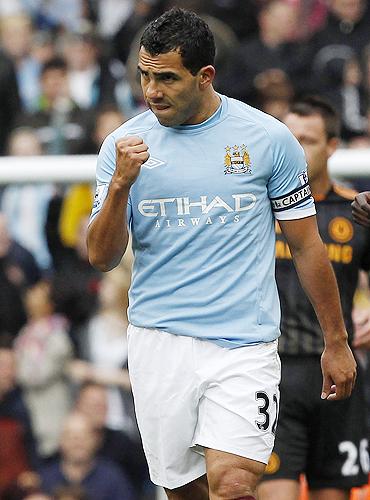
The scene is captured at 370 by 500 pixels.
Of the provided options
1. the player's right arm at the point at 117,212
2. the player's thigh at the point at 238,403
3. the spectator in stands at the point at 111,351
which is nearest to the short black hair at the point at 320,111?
the player's thigh at the point at 238,403

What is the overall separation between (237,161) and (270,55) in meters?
5.56

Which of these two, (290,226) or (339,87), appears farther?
(339,87)

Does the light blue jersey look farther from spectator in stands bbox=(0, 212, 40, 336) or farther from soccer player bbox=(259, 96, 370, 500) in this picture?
spectator in stands bbox=(0, 212, 40, 336)

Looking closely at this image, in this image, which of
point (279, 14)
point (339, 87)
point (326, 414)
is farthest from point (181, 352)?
point (279, 14)

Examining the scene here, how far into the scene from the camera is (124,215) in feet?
16.1

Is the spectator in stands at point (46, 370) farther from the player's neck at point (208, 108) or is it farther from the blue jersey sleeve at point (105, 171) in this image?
the player's neck at point (208, 108)

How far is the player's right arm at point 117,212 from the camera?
4809 millimetres

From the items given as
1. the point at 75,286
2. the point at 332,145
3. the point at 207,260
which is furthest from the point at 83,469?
the point at 207,260

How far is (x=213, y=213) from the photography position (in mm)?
5066

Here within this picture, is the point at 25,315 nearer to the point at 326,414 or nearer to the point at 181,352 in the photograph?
the point at 326,414

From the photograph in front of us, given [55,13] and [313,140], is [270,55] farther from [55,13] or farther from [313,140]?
[313,140]

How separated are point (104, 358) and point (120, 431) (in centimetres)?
44

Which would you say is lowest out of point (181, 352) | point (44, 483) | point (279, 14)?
point (44, 483)

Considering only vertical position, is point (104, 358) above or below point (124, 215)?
below
